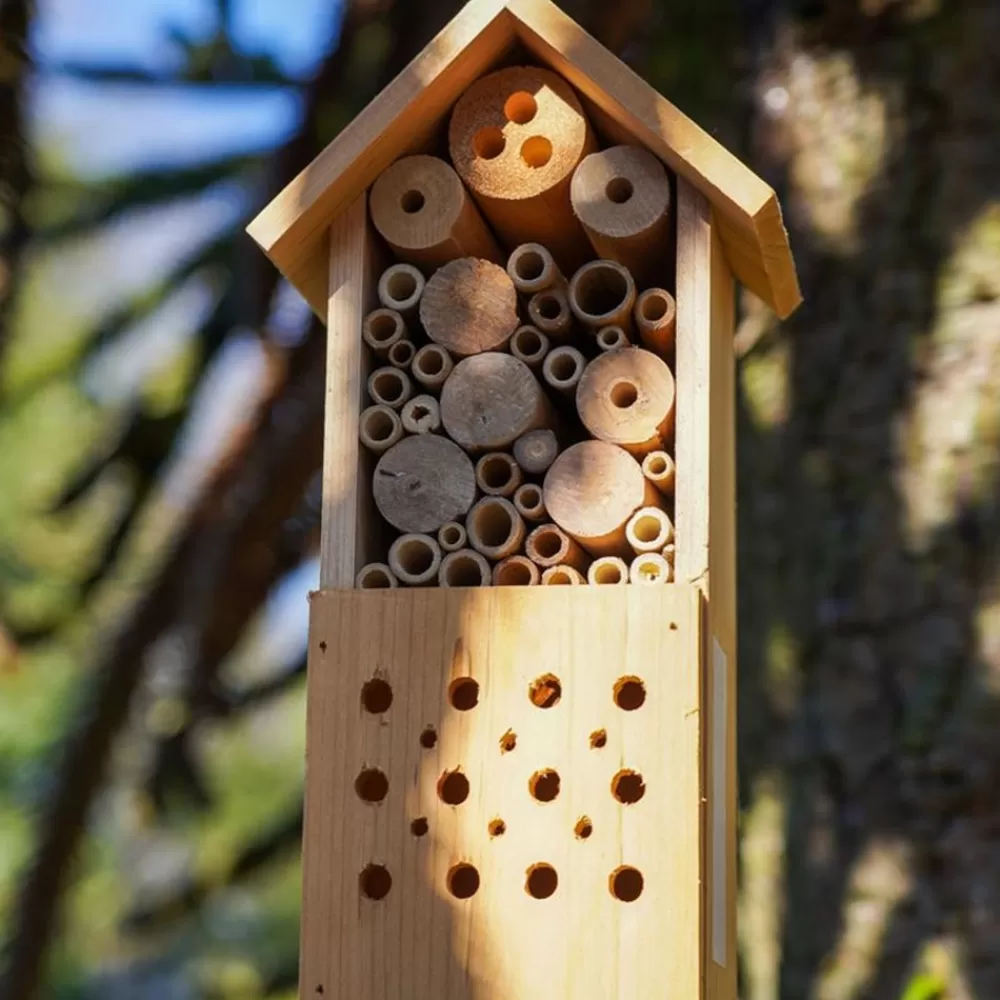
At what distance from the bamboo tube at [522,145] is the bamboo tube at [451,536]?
0.28m

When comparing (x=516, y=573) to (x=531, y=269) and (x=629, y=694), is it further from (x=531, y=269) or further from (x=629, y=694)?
(x=531, y=269)

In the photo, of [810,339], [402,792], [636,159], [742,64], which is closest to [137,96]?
[742,64]

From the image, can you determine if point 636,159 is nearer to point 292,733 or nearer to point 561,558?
point 561,558

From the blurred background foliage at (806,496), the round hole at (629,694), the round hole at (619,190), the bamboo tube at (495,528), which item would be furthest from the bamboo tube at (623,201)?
the blurred background foliage at (806,496)

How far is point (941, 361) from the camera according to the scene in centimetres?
200

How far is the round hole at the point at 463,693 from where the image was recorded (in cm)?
124

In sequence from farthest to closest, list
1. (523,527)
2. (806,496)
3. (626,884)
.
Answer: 1. (806,496)
2. (523,527)
3. (626,884)

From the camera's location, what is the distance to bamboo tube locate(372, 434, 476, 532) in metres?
1.31

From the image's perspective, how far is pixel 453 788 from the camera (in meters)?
1.24

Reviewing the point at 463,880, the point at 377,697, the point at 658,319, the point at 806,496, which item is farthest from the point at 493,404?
the point at 806,496

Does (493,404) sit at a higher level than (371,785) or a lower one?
higher

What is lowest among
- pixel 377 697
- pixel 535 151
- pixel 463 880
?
pixel 463 880

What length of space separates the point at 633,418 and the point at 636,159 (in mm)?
221

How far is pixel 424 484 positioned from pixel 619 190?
29 centimetres
